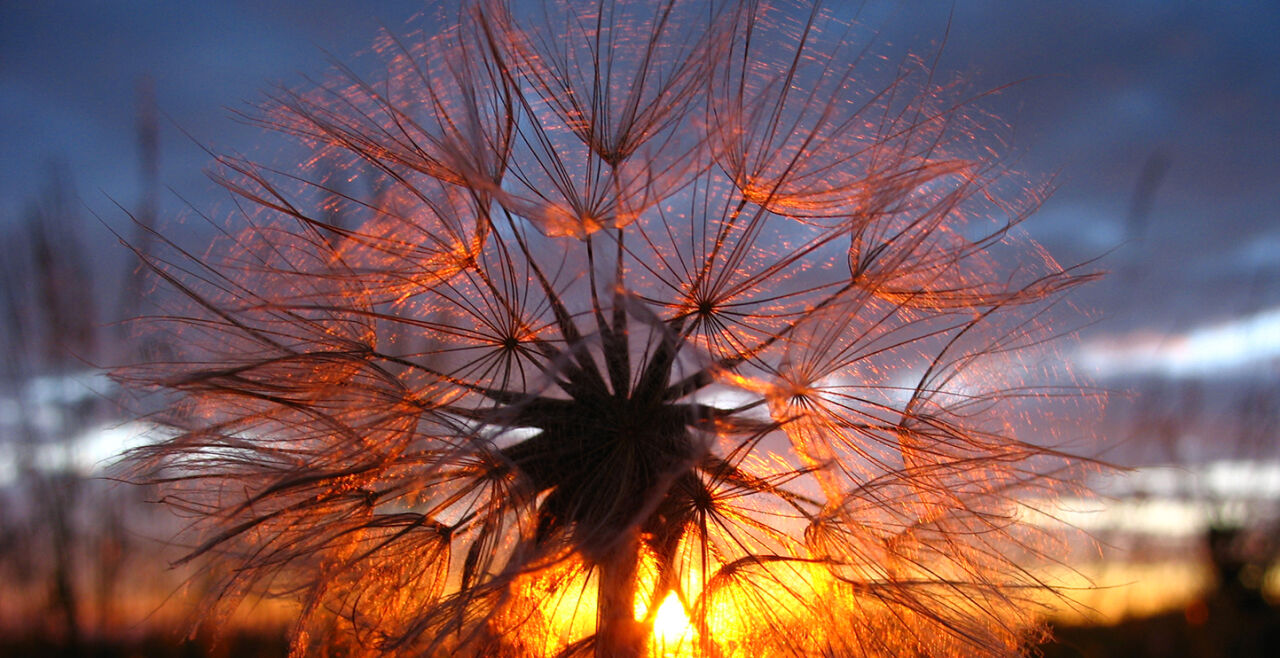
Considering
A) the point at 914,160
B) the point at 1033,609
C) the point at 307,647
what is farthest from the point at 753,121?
the point at 307,647

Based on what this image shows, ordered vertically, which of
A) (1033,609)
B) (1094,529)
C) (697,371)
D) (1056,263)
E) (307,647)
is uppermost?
(1056,263)

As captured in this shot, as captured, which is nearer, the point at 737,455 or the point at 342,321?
the point at 737,455

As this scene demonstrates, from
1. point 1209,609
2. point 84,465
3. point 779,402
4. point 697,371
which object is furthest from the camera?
point 1209,609

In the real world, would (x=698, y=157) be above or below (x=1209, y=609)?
below

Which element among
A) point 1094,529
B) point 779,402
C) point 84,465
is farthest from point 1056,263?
point 84,465

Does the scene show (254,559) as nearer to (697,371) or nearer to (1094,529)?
(697,371)

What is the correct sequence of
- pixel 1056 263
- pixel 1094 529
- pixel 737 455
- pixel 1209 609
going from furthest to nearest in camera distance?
pixel 1209 609 < pixel 1094 529 < pixel 1056 263 < pixel 737 455
